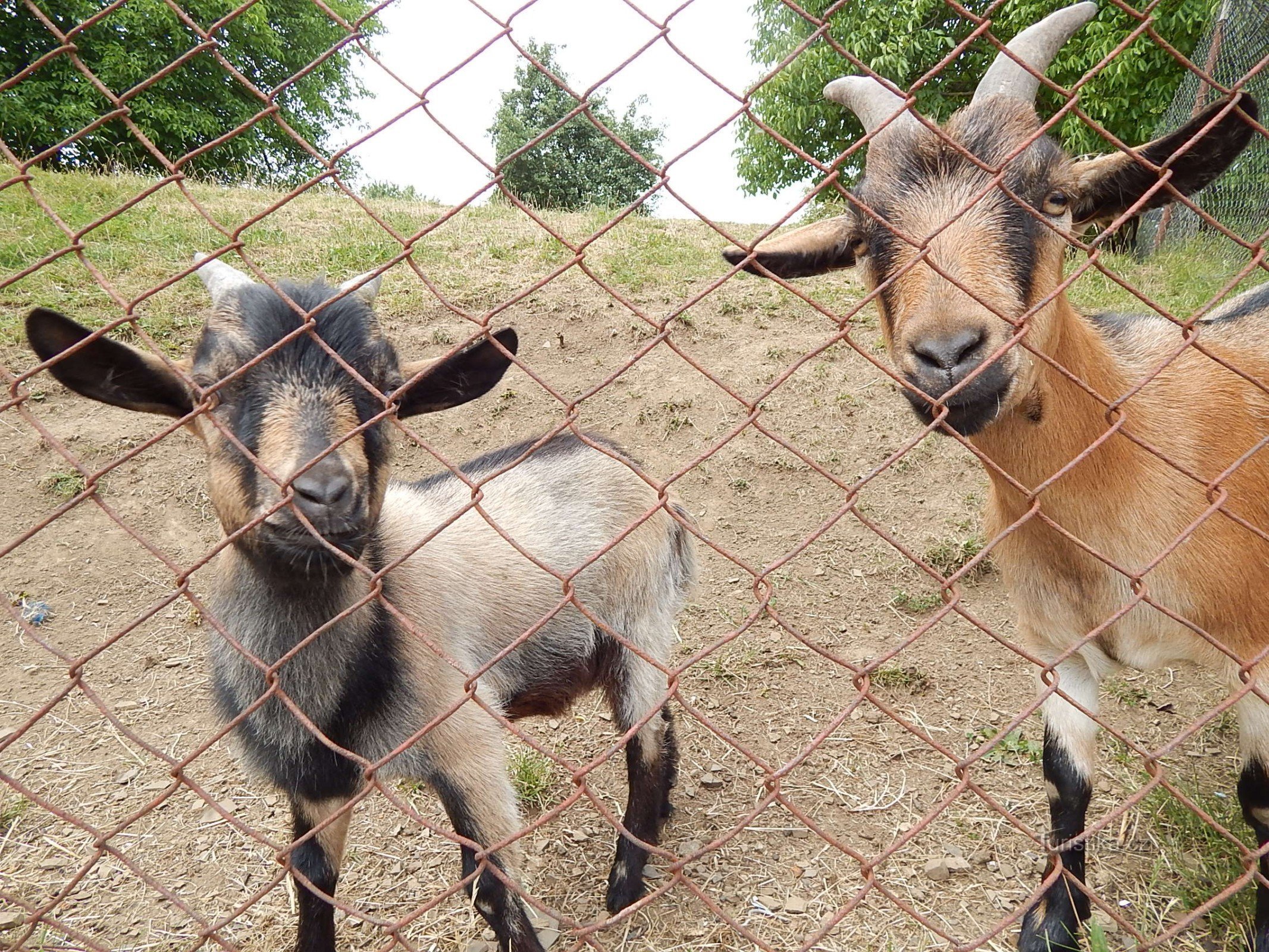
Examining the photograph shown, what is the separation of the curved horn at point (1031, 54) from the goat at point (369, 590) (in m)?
1.33

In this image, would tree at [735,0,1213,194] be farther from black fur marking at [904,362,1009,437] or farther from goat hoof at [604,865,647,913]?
goat hoof at [604,865,647,913]

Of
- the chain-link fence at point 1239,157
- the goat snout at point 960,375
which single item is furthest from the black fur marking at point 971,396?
the chain-link fence at point 1239,157

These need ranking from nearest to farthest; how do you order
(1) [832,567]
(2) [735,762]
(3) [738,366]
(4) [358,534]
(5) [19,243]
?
(4) [358,534] → (2) [735,762] → (1) [832,567] → (3) [738,366] → (5) [19,243]

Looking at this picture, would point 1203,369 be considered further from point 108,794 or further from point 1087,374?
point 108,794

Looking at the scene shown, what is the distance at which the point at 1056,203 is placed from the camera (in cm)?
201

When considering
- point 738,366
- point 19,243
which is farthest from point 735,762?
point 19,243

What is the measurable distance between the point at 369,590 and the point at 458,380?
0.64m

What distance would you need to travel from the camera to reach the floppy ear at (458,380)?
2.24 metres

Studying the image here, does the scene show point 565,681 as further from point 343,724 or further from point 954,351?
point 954,351

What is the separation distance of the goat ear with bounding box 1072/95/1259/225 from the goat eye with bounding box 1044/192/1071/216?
0.11ft

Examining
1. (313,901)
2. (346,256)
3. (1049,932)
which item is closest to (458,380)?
(313,901)

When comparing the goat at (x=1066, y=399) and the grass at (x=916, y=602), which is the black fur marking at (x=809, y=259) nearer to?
the goat at (x=1066, y=399)

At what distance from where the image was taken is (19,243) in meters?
6.39

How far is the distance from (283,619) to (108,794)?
5.03 feet
